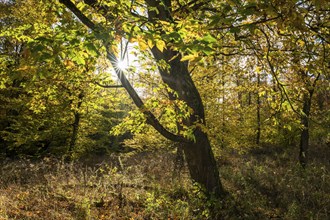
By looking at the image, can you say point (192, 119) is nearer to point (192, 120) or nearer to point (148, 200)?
point (192, 120)

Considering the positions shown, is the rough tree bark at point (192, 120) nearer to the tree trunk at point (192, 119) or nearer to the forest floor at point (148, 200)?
the tree trunk at point (192, 119)

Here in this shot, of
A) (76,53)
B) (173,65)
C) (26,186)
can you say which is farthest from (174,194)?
(76,53)

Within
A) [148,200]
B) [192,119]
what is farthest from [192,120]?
[148,200]

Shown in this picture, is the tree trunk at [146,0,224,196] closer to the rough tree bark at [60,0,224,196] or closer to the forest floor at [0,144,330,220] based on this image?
the rough tree bark at [60,0,224,196]

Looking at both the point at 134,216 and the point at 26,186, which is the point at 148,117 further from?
the point at 26,186

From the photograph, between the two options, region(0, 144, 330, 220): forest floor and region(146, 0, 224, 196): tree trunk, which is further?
region(146, 0, 224, 196): tree trunk

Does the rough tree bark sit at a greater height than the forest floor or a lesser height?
greater

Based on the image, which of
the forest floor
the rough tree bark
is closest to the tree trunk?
the rough tree bark

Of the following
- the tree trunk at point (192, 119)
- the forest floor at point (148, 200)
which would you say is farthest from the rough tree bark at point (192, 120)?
the forest floor at point (148, 200)

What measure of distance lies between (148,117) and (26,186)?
4.38m

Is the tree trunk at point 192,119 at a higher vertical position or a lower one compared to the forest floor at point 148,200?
higher

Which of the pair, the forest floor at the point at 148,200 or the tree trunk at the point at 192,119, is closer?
the forest floor at the point at 148,200

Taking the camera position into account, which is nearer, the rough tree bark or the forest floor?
the forest floor

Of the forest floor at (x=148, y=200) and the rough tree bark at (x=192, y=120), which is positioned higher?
the rough tree bark at (x=192, y=120)
